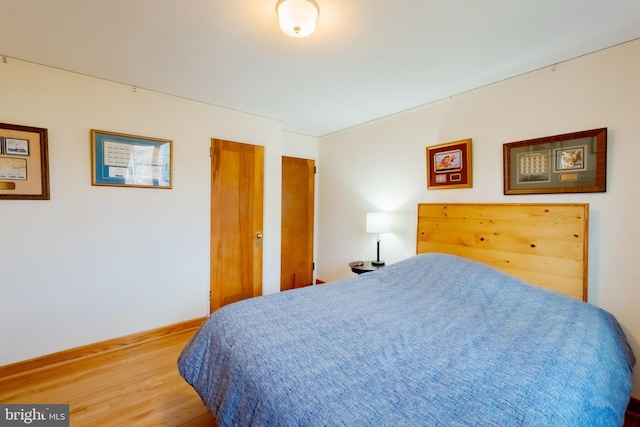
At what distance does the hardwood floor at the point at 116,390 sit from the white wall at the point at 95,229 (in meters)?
0.19

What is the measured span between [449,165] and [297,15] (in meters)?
1.84

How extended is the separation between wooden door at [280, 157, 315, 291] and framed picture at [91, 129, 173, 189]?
4.96 ft

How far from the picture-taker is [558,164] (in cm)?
194

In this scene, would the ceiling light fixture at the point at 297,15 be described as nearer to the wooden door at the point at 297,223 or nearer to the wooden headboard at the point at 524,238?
the wooden headboard at the point at 524,238

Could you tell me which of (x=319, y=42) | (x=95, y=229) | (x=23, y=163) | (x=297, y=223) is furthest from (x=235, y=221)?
(x=319, y=42)

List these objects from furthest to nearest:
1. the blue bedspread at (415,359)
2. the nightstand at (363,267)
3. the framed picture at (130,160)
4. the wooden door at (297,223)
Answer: the wooden door at (297,223) → the nightstand at (363,267) → the framed picture at (130,160) → the blue bedspread at (415,359)

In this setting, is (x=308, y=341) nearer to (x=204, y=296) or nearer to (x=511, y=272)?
(x=511, y=272)

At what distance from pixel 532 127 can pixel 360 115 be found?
1.61m

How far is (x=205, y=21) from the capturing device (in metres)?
1.55

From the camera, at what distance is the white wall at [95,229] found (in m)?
2.03

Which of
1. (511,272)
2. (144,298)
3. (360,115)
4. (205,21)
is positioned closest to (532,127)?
(511,272)

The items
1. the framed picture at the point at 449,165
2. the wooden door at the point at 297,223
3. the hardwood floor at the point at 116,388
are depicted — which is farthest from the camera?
the wooden door at the point at 297,223

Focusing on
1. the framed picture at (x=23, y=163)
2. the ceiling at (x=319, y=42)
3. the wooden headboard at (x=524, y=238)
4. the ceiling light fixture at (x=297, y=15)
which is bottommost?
the wooden headboard at (x=524, y=238)

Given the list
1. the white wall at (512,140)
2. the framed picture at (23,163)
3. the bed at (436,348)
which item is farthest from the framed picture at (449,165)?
the framed picture at (23,163)
